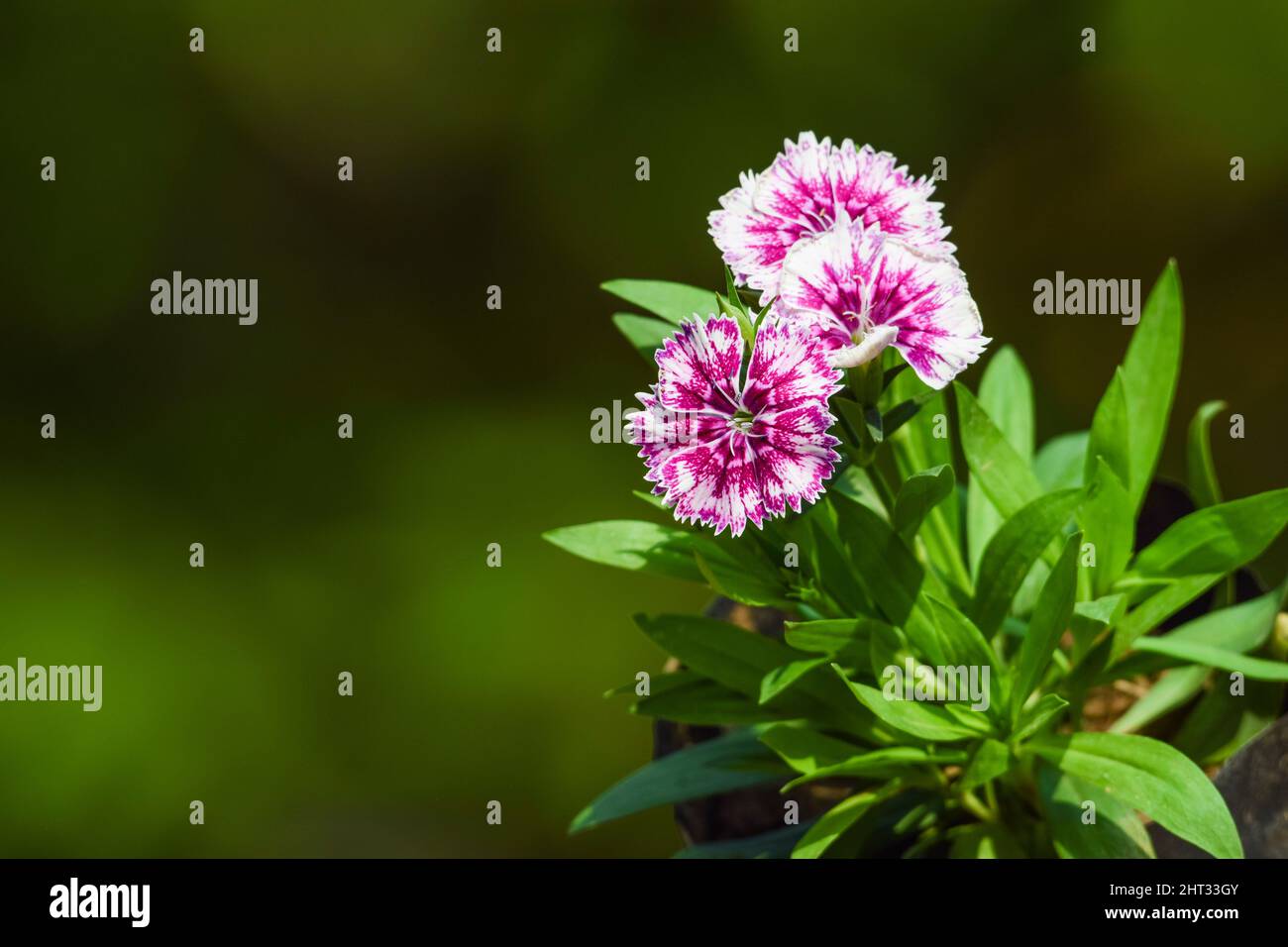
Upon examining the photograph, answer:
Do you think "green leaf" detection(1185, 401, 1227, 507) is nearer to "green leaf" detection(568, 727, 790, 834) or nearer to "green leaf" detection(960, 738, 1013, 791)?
"green leaf" detection(960, 738, 1013, 791)

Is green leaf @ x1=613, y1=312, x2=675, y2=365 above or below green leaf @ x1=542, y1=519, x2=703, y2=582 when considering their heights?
above

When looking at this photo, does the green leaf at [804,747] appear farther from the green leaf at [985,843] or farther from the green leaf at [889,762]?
the green leaf at [985,843]

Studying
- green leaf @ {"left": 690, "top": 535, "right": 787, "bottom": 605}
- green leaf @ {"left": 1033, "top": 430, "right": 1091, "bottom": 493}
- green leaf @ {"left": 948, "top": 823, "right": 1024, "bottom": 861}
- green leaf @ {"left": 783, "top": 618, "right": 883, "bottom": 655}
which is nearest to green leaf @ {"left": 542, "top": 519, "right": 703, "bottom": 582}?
green leaf @ {"left": 690, "top": 535, "right": 787, "bottom": 605}

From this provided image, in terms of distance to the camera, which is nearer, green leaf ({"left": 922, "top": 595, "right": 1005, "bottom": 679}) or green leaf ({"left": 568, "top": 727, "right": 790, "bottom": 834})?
green leaf ({"left": 922, "top": 595, "right": 1005, "bottom": 679})

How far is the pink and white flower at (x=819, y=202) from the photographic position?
93 centimetres

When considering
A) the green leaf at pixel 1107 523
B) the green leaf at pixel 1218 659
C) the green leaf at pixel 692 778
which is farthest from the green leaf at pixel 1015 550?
the green leaf at pixel 692 778

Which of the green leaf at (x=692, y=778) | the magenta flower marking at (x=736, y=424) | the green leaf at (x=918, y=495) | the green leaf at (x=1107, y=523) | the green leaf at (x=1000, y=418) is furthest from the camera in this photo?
the green leaf at (x=1000, y=418)

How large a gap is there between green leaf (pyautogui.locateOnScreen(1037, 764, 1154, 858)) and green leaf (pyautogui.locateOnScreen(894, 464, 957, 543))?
27cm

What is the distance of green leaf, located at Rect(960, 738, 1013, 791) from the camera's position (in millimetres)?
1018

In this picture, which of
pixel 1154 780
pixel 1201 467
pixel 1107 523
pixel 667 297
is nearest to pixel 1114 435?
pixel 1107 523

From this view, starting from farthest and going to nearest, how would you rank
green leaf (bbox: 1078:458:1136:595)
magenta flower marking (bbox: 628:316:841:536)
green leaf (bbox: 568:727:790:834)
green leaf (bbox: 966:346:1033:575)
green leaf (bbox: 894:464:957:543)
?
green leaf (bbox: 966:346:1033:575) → green leaf (bbox: 568:727:790:834) → green leaf (bbox: 1078:458:1136:595) → green leaf (bbox: 894:464:957:543) → magenta flower marking (bbox: 628:316:841:536)

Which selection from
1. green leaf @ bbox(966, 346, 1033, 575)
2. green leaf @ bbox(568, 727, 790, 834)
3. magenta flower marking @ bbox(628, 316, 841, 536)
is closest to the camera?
magenta flower marking @ bbox(628, 316, 841, 536)

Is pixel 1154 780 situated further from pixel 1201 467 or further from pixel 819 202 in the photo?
pixel 819 202

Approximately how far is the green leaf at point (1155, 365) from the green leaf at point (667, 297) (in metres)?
0.45
